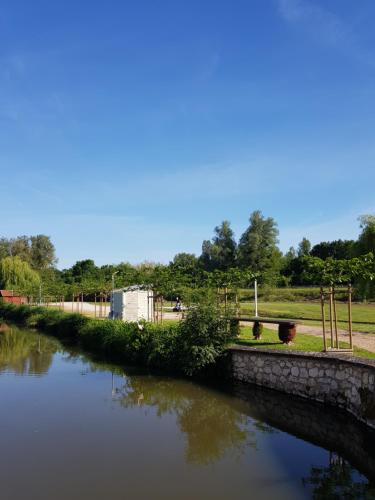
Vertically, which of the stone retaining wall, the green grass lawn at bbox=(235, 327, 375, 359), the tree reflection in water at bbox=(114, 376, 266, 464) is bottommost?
the tree reflection in water at bbox=(114, 376, 266, 464)

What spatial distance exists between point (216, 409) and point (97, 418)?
2919 millimetres

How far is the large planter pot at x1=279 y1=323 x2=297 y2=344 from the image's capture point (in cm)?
1474

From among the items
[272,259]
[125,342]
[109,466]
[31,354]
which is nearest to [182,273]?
[125,342]

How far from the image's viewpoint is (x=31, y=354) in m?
22.2

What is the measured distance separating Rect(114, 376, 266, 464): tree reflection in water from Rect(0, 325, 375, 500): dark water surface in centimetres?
3

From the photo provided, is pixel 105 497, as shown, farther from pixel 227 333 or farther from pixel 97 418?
pixel 227 333

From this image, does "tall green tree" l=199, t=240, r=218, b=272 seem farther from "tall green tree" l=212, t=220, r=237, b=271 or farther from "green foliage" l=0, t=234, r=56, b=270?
"green foliage" l=0, t=234, r=56, b=270

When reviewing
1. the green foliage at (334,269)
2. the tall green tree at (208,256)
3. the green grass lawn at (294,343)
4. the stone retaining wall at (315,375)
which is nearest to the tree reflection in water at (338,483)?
the stone retaining wall at (315,375)

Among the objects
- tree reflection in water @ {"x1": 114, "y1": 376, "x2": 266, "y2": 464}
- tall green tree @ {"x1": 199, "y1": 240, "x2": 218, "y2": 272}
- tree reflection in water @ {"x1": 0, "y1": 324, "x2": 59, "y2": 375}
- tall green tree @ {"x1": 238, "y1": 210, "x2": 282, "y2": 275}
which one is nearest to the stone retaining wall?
tree reflection in water @ {"x1": 114, "y1": 376, "x2": 266, "y2": 464}

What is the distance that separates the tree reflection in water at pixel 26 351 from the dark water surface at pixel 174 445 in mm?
3918

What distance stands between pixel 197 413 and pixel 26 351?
Answer: 14344 mm

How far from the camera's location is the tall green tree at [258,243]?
210ft

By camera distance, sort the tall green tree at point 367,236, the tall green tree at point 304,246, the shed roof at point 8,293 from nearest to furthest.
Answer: the tall green tree at point 367,236
the shed roof at point 8,293
the tall green tree at point 304,246

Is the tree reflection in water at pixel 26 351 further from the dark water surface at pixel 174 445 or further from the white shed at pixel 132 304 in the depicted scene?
the white shed at pixel 132 304
